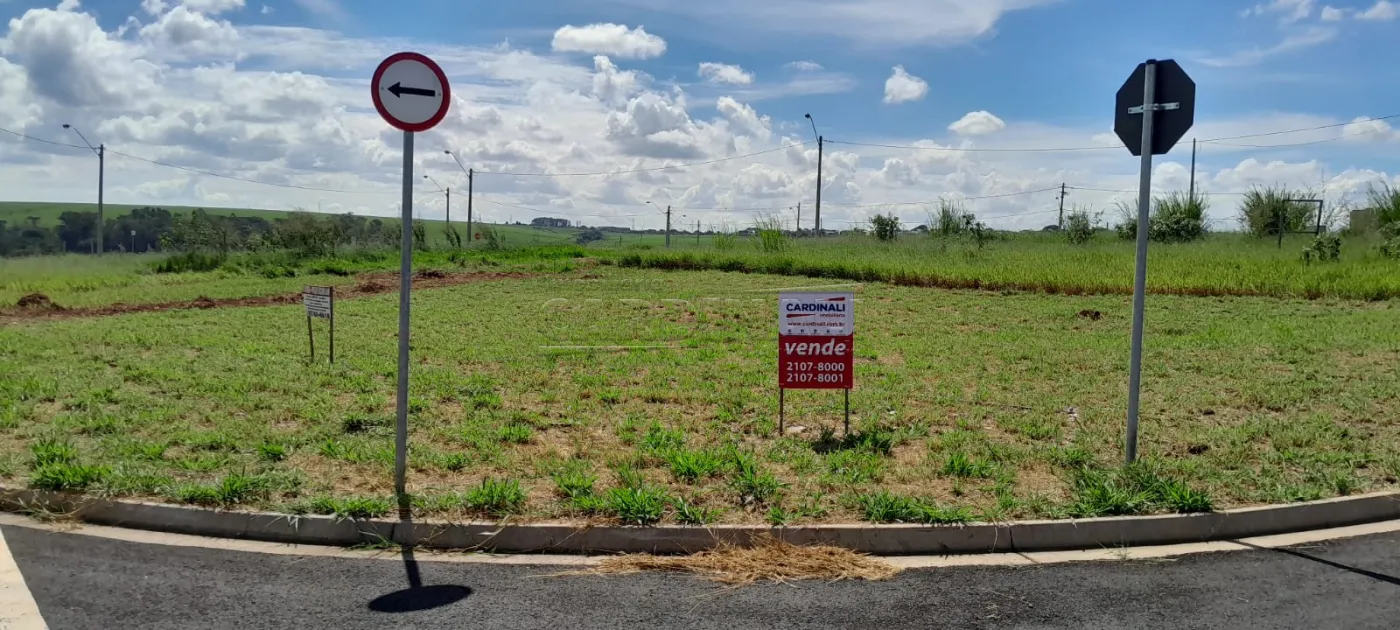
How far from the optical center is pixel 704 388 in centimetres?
895

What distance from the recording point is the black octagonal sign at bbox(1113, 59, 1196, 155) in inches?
216

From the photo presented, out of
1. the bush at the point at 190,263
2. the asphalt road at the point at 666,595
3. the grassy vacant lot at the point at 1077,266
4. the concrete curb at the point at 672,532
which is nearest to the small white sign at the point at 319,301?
the concrete curb at the point at 672,532

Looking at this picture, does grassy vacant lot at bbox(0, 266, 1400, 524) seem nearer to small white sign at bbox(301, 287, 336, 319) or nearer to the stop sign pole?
small white sign at bbox(301, 287, 336, 319)

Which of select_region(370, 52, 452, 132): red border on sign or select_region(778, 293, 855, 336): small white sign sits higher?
select_region(370, 52, 452, 132): red border on sign

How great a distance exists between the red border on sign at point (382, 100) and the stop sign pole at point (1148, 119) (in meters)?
4.28

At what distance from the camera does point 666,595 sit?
4.27 meters

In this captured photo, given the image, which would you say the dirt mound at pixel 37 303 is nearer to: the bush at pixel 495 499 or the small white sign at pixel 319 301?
the small white sign at pixel 319 301

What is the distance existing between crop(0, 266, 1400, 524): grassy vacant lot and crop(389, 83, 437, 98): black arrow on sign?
2371mm

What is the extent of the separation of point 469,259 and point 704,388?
93.2 ft

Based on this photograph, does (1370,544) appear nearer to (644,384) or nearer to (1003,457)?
(1003,457)

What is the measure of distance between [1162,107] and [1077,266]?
63.1 ft

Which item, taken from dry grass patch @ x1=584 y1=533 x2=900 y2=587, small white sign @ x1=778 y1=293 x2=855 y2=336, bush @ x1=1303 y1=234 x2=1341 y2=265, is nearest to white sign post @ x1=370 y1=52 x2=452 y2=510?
dry grass patch @ x1=584 y1=533 x2=900 y2=587

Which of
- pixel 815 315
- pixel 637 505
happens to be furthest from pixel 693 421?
pixel 637 505

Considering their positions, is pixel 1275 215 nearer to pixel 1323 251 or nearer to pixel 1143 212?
pixel 1323 251
